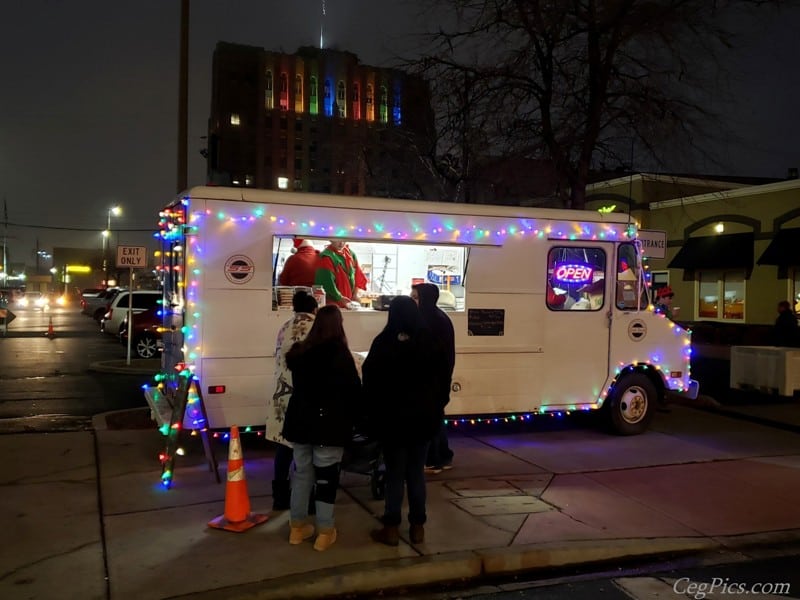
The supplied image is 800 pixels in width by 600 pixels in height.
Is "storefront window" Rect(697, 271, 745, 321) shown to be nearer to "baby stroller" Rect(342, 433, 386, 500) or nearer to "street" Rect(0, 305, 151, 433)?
"street" Rect(0, 305, 151, 433)

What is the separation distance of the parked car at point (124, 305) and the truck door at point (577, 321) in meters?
11.5

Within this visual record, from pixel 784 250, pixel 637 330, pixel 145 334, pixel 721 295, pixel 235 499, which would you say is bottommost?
pixel 235 499

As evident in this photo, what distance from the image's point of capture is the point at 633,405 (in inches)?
352

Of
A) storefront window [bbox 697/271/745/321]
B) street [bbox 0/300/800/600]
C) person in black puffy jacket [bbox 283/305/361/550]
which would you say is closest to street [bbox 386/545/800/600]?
street [bbox 0/300/800/600]

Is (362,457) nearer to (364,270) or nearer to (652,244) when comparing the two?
(364,270)

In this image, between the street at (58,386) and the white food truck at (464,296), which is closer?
the white food truck at (464,296)

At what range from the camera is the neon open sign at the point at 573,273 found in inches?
329

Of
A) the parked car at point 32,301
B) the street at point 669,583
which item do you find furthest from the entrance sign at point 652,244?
the parked car at point 32,301

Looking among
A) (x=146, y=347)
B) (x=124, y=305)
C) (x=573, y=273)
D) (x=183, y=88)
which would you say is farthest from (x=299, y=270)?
(x=124, y=305)

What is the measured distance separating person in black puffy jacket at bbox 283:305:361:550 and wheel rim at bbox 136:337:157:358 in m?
13.4

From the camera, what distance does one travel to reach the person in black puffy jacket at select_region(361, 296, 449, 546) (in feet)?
15.9

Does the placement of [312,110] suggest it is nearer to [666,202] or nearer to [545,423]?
[666,202]

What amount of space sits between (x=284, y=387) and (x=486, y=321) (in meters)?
3.10

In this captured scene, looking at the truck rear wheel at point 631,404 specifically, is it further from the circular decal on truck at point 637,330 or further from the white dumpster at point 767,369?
the white dumpster at point 767,369
